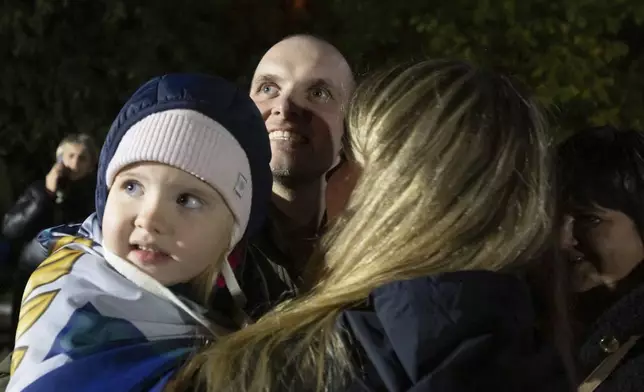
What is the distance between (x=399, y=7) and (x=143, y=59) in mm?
1741

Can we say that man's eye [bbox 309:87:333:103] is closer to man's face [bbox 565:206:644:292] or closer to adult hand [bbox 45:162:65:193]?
man's face [bbox 565:206:644:292]

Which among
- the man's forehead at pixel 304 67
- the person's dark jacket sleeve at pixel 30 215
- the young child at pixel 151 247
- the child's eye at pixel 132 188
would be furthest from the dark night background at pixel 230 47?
the child's eye at pixel 132 188

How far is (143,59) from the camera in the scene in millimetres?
5188

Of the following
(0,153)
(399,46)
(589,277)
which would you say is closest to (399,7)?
(399,46)

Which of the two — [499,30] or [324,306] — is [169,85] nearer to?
[324,306]

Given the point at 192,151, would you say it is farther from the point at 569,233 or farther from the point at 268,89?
the point at 569,233

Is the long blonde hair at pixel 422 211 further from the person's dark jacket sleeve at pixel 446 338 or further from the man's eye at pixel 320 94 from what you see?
the man's eye at pixel 320 94

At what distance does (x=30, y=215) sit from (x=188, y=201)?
111 inches

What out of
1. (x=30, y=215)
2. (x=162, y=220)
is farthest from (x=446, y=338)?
(x=30, y=215)

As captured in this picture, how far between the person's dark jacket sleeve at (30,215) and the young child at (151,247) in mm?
2581

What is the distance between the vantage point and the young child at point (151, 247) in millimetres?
1105

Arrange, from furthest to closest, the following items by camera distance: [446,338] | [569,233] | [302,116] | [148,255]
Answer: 1. [302,116]
2. [569,233]
3. [148,255]
4. [446,338]

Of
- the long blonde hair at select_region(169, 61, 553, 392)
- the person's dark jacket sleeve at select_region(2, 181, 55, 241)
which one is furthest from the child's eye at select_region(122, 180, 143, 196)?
the person's dark jacket sleeve at select_region(2, 181, 55, 241)

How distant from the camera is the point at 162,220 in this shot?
1.23 m
